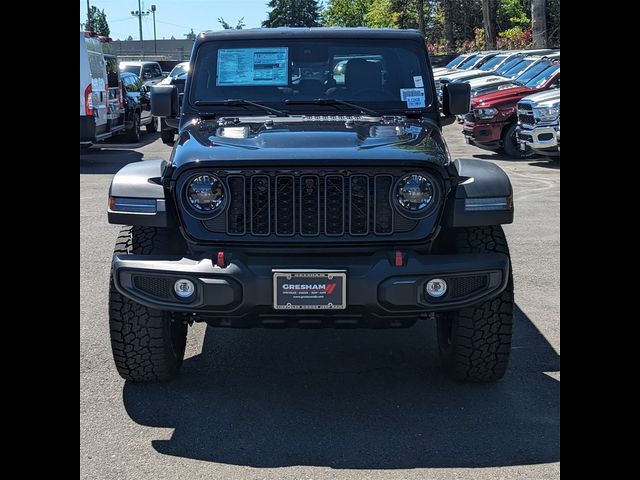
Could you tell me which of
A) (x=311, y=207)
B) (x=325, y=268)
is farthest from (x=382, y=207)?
(x=325, y=268)

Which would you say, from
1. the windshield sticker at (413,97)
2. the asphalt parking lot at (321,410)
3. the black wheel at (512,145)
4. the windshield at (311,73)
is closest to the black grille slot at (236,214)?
the asphalt parking lot at (321,410)

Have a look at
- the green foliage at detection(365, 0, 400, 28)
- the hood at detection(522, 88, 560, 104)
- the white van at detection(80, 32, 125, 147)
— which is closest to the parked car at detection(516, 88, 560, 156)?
the hood at detection(522, 88, 560, 104)

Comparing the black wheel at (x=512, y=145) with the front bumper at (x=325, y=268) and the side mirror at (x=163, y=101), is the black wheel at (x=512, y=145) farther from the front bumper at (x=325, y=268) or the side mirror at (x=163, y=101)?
the front bumper at (x=325, y=268)

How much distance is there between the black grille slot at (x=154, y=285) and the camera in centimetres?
428

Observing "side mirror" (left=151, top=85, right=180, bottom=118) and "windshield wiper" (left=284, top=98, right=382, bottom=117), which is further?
"side mirror" (left=151, top=85, right=180, bottom=118)

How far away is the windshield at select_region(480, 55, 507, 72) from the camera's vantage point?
24211 millimetres

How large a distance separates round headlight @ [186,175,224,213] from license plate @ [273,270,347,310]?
1.64 ft

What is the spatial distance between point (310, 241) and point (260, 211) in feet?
0.92

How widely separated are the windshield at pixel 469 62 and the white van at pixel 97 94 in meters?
12.3

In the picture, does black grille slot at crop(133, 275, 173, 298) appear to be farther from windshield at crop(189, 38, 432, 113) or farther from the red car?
the red car

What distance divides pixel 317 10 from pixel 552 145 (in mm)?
68569

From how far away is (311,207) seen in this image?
174 inches
